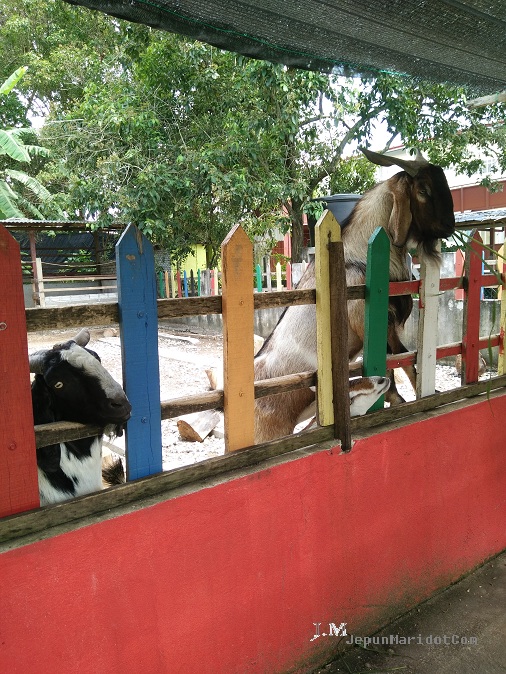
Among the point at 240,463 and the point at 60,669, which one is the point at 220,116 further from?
the point at 60,669

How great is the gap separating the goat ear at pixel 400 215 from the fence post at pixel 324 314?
1.09 m

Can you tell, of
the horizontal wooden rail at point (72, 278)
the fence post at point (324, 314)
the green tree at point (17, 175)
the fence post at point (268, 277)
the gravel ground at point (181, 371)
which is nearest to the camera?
the fence post at point (324, 314)

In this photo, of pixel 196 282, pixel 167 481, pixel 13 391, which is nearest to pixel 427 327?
pixel 167 481

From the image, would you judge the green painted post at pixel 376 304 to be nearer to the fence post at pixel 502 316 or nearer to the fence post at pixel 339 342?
the fence post at pixel 339 342

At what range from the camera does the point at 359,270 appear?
3260 mm

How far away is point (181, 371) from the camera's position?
8.69 metres

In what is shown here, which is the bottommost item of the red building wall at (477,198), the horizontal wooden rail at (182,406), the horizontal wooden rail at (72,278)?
the horizontal wooden rail at (182,406)

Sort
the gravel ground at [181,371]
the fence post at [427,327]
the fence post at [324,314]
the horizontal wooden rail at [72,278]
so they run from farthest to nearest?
the horizontal wooden rail at [72,278] < the gravel ground at [181,371] < the fence post at [427,327] < the fence post at [324,314]

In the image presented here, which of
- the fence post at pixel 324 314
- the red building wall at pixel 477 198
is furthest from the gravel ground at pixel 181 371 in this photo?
the red building wall at pixel 477 198

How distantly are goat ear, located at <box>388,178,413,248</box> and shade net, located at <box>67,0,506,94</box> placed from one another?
694 mm

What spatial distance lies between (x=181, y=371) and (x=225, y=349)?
6.77 m

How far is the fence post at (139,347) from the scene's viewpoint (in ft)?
5.74

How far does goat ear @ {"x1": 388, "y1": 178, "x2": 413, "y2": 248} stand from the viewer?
10.7 feet

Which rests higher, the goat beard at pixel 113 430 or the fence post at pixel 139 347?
the fence post at pixel 139 347
